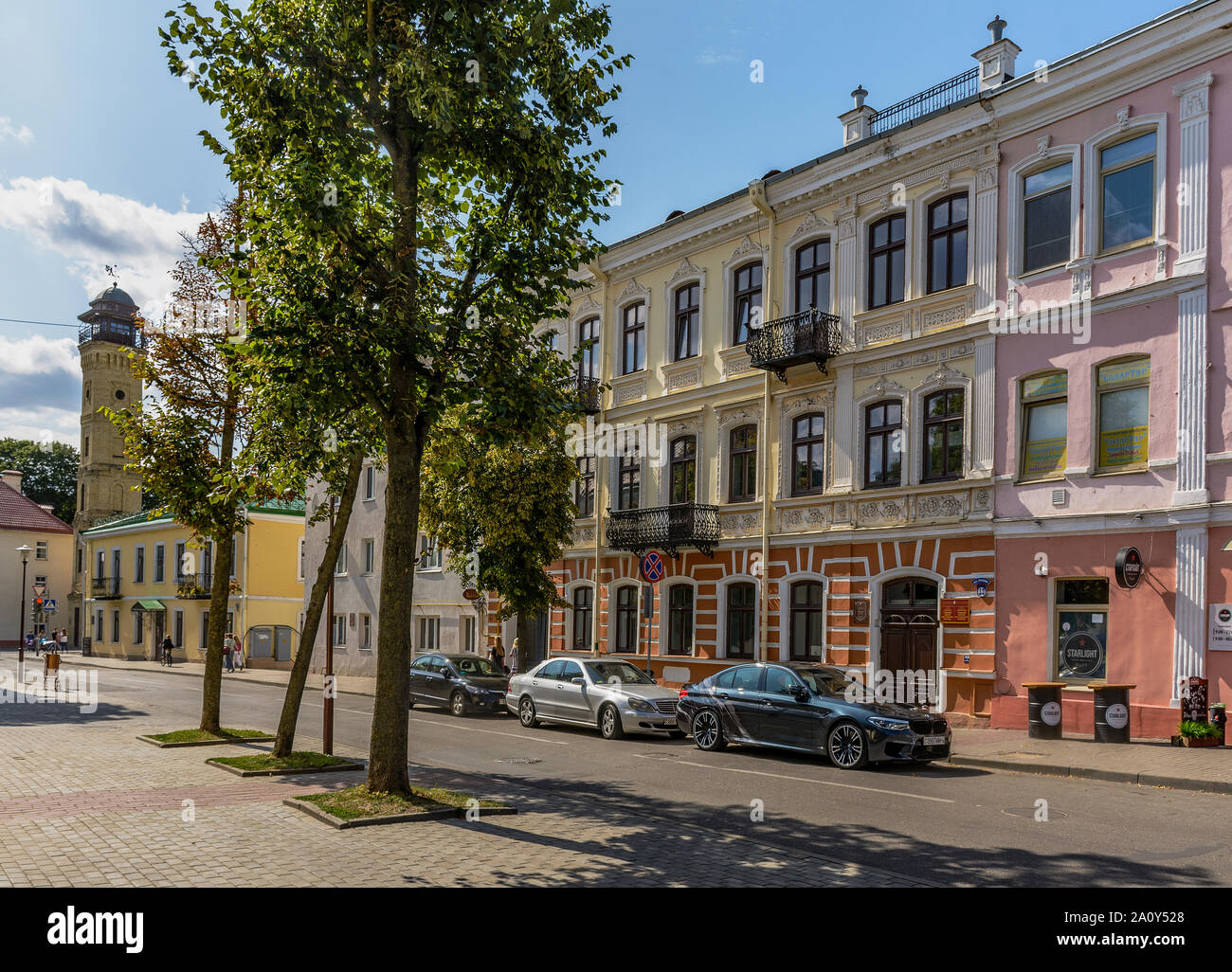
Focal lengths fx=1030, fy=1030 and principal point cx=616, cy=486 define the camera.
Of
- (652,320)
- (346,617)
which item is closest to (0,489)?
(346,617)

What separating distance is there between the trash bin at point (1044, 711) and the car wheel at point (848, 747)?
4.89 metres

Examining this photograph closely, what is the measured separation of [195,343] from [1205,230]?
1677 centimetres

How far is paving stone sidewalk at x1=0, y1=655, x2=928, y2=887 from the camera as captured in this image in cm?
762

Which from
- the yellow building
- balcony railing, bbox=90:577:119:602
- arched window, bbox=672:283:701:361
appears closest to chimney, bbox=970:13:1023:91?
arched window, bbox=672:283:701:361

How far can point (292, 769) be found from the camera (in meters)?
13.0

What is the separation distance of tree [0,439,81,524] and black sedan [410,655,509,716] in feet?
254

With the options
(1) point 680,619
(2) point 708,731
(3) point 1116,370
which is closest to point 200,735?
(2) point 708,731

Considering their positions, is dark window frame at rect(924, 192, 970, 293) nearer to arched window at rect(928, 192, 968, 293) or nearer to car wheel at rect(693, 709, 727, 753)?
arched window at rect(928, 192, 968, 293)

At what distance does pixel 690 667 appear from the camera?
27.0 meters

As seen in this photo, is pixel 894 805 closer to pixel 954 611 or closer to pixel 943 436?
pixel 954 611

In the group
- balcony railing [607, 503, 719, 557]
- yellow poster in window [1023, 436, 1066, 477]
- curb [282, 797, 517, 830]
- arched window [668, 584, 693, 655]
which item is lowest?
curb [282, 797, 517, 830]

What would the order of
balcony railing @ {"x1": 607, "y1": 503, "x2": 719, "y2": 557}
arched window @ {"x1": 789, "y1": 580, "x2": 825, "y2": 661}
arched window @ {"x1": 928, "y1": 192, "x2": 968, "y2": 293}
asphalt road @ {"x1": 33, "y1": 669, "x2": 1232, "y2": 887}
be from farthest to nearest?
balcony railing @ {"x1": 607, "y1": 503, "x2": 719, "y2": 557} < arched window @ {"x1": 789, "y1": 580, "x2": 825, "y2": 661} < arched window @ {"x1": 928, "y1": 192, "x2": 968, "y2": 293} < asphalt road @ {"x1": 33, "y1": 669, "x2": 1232, "y2": 887}

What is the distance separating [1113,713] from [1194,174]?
9339 millimetres

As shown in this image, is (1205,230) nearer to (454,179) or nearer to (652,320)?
(454,179)
